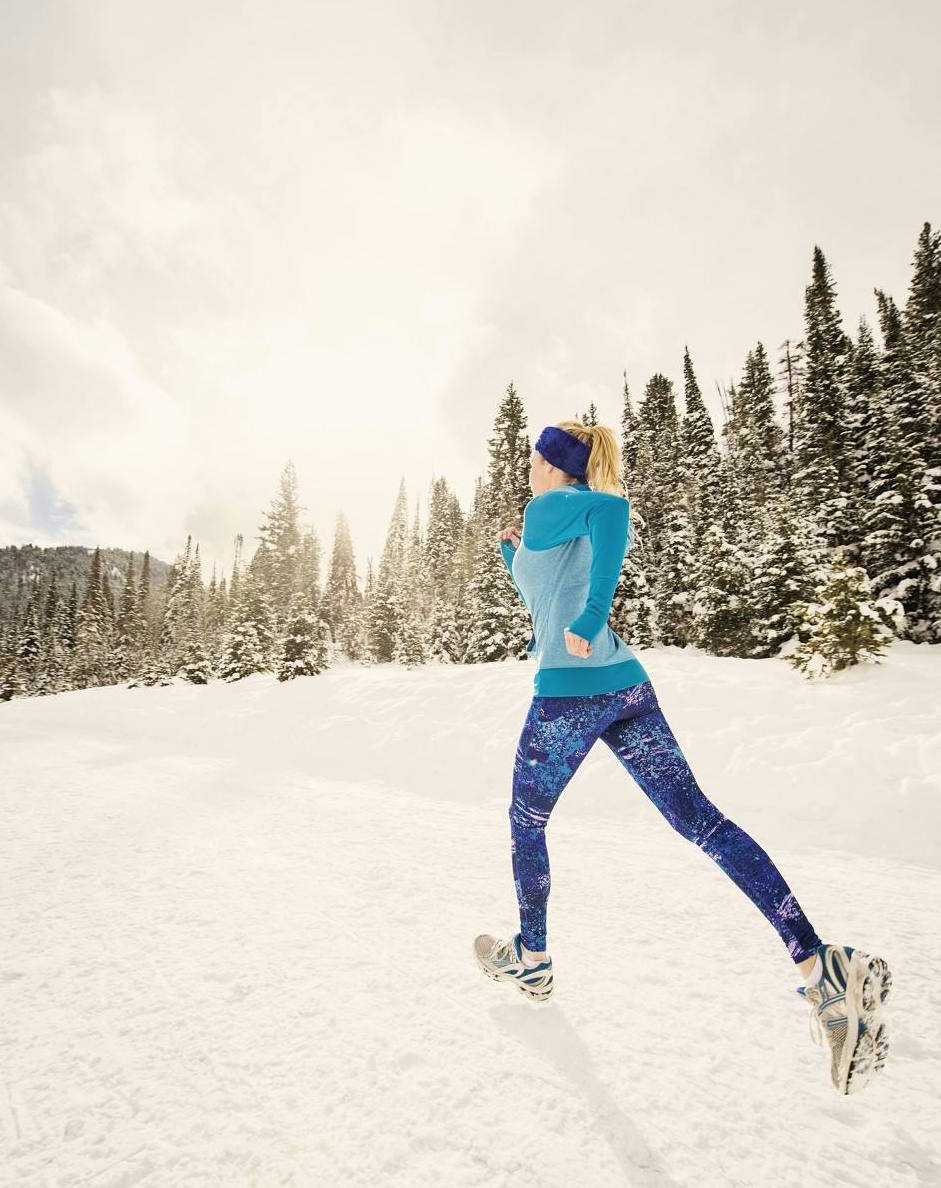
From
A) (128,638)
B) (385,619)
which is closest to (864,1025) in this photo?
(385,619)

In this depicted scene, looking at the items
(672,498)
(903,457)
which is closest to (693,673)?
(903,457)

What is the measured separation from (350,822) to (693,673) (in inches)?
266

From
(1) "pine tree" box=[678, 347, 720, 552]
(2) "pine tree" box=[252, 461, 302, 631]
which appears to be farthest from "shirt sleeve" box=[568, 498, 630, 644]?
(2) "pine tree" box=[252, 461, 302, 631]

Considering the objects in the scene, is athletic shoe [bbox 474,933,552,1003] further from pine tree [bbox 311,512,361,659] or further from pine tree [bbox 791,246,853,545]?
pine tree [bbox 311,512,361,659]

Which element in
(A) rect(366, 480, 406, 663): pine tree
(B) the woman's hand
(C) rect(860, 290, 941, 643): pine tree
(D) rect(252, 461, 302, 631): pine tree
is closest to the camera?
(B) the woman's hand

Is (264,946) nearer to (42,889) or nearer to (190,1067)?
(190,1067)

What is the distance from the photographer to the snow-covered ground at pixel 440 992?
1562mm

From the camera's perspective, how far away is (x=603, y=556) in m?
2.19

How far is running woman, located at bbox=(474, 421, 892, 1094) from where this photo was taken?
77.8 inches

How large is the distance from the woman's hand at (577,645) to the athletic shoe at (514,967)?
4.19ft

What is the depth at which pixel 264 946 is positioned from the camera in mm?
2674

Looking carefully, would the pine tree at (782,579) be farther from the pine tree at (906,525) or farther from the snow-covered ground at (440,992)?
the snow-covered ground at (440,992)

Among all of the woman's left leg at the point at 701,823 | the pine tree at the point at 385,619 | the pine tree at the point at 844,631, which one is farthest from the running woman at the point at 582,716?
the pine tree at the point at 385,619

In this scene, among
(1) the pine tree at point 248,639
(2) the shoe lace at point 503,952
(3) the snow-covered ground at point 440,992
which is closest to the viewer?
(3) the snow-covered ground at point 440,992
